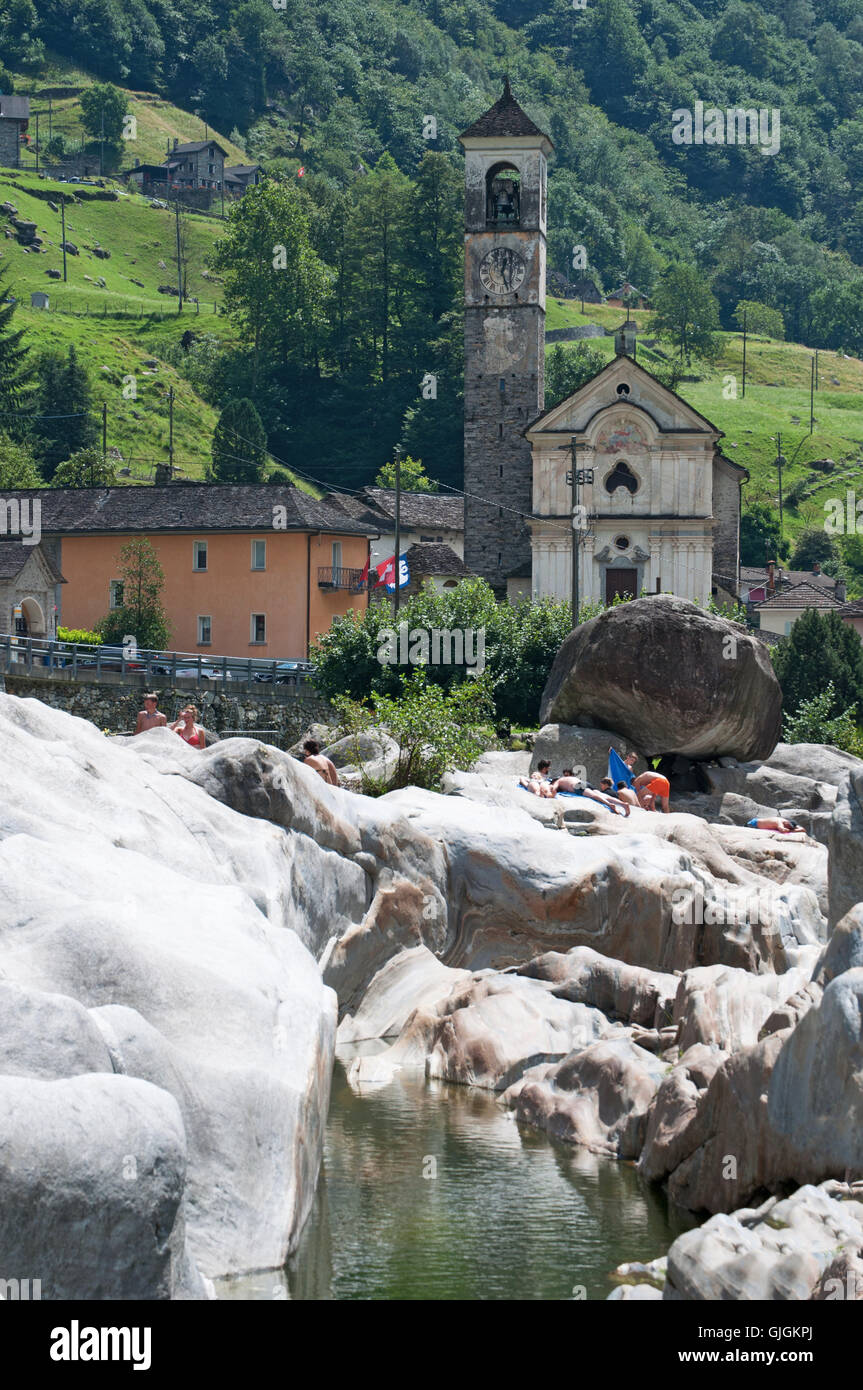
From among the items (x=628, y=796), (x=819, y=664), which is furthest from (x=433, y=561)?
(x=628, y=796)

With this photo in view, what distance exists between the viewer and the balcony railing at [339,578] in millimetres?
60325

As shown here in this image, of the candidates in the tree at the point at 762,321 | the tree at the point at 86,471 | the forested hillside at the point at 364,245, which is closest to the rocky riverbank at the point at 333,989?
the forested hillside at the point at 364,245

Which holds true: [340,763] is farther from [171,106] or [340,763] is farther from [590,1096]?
[171,106]

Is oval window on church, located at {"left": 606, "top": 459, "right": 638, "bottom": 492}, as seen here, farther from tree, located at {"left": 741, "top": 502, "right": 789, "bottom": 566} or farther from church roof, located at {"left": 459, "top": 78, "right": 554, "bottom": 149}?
tree, located at {"left": 741, "top": 502, "right": 789, "bottom": 566}

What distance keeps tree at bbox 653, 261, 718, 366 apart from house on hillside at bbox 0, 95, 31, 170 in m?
61.9

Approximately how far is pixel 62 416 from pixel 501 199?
113 ft

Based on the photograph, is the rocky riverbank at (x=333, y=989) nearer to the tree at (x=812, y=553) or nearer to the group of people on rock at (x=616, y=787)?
the group of people on rock at (x=616, y=787)

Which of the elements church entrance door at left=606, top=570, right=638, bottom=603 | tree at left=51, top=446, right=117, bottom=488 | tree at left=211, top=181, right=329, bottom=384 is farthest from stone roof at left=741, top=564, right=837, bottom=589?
tree at left=51, top=446, right=117, bottom=488

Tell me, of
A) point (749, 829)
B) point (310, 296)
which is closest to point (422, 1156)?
point (749, 829)

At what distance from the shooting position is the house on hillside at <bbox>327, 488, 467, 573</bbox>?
75312 millimetres

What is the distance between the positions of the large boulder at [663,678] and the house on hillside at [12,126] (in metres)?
143

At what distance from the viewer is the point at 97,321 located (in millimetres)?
120562

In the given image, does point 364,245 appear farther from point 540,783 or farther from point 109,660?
point 540,783

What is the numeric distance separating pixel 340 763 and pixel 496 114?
148 feet
